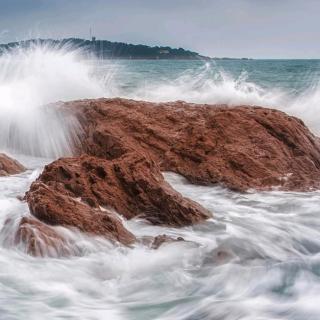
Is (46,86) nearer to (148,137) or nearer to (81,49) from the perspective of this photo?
(81,49)

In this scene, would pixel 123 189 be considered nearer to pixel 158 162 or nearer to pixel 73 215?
pixel 73 215

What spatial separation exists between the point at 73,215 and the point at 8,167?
2.85 meters

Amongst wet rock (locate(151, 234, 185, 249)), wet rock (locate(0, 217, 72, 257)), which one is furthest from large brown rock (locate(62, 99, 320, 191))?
Result: wet rock (locate(0, 217, 72, 257))

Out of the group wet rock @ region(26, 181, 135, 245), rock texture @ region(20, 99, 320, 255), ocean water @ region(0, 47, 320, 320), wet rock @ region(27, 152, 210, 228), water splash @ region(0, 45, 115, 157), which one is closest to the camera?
ocean water @ region(0, 47, 320, 320)

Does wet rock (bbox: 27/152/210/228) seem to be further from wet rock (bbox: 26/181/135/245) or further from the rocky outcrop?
the rocky outcrop

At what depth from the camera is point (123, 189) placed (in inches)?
223

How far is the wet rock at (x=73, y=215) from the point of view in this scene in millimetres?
4863

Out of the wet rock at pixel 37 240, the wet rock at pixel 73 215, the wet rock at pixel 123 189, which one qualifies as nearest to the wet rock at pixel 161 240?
the wet rock at pixel 73 215

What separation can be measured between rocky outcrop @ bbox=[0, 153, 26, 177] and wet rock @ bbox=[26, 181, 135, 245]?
239 cm

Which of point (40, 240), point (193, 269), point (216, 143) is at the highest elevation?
point (216, 143)

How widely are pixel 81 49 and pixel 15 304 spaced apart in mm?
9854

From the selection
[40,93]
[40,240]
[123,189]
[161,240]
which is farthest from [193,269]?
[40,93]

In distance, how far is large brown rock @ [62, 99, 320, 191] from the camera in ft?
23.4

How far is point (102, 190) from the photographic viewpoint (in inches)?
219
